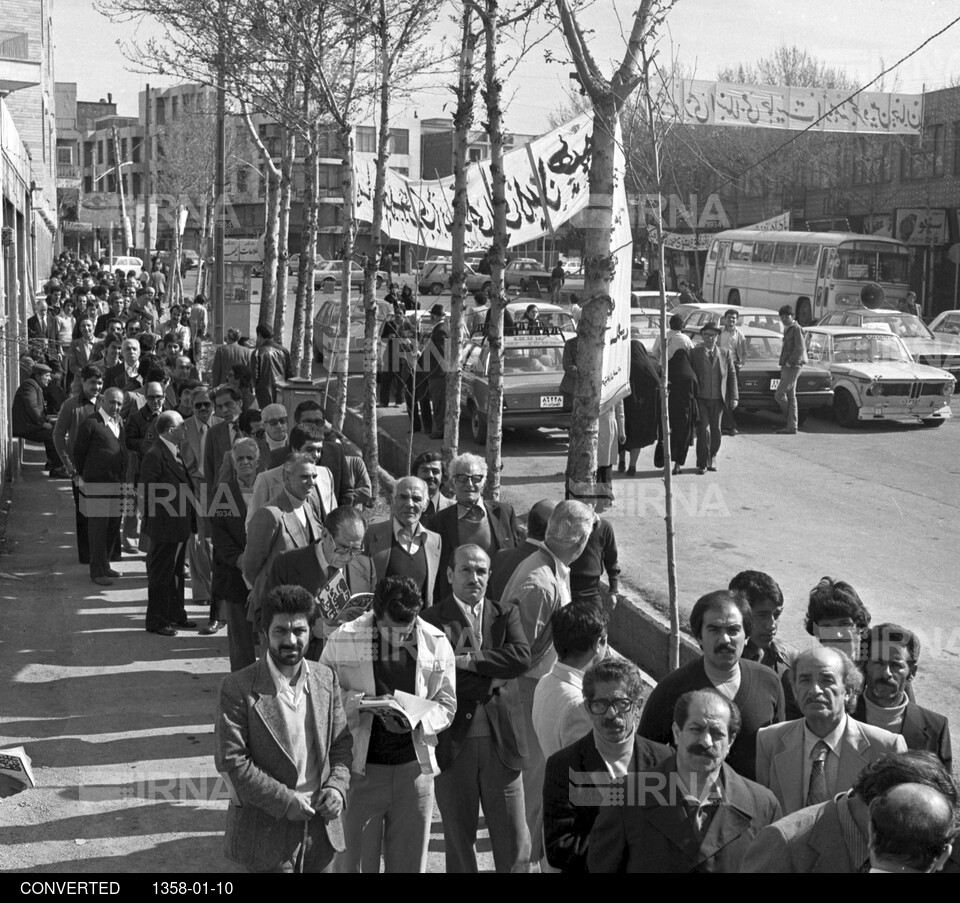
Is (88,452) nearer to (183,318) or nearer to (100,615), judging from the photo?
(100,615)

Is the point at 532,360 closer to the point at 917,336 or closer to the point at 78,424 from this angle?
the point at 78,424

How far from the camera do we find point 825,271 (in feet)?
125

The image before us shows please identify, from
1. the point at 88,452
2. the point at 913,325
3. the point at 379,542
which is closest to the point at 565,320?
the point at 913,325

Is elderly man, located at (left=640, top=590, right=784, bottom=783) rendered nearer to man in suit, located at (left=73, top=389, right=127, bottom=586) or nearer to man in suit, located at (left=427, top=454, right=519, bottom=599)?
man in suit, located at (left=427, top=454, right=519, bottom=599)

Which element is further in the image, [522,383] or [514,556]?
[522,383]

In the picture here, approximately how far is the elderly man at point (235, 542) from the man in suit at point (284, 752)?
139 inches

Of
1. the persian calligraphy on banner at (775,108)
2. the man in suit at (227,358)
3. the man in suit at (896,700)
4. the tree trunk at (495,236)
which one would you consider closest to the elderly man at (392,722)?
the man in suit at (896,700)

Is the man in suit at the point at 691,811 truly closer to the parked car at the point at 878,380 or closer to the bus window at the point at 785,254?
the parked car at the point at 878,380

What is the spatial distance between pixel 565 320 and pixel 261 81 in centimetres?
777

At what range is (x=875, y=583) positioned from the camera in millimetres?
11578

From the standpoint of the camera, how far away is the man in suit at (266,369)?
16.6m

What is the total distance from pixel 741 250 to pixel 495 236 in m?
32.5

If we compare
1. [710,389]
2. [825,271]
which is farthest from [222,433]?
[825,271]

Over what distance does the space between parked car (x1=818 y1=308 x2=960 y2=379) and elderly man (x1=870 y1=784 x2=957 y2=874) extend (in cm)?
2219
